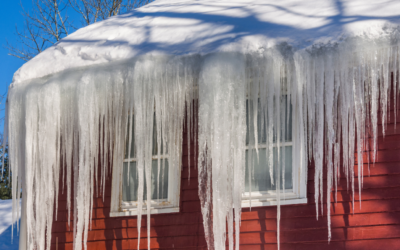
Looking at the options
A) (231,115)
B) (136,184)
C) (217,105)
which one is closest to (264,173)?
(231,115)

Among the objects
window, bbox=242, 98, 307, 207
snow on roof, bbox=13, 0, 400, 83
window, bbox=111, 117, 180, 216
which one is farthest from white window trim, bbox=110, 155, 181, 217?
snow on roof, bbox=13, 0, 400, 83

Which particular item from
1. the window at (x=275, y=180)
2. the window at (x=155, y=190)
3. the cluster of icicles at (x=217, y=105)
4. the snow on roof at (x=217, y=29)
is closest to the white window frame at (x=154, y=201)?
the window at (x=155, y=190)

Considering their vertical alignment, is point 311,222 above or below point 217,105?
below

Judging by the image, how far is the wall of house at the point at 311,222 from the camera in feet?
11.2

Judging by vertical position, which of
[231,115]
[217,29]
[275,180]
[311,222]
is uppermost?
[217,29]

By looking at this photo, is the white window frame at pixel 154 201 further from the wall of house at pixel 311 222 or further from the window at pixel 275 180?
the window at pixel 275 180

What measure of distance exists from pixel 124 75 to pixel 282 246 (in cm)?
245

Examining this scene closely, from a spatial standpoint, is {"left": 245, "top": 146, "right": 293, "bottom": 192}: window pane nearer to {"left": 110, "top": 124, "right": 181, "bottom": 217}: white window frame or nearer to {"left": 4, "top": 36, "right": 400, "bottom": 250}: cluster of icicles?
{"left": 4, "top": 36, "right": 400, "bottom": 250}: cluster of icicles

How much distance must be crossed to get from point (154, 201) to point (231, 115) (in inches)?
75.0

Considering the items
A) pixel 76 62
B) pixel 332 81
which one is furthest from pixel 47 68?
pixel 332 81

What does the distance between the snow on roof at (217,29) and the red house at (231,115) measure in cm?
2

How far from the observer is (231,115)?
299 cm

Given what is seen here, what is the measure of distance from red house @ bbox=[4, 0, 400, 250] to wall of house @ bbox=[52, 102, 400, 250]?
0.01m

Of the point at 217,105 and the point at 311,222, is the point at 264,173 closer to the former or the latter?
the point at 311,222
